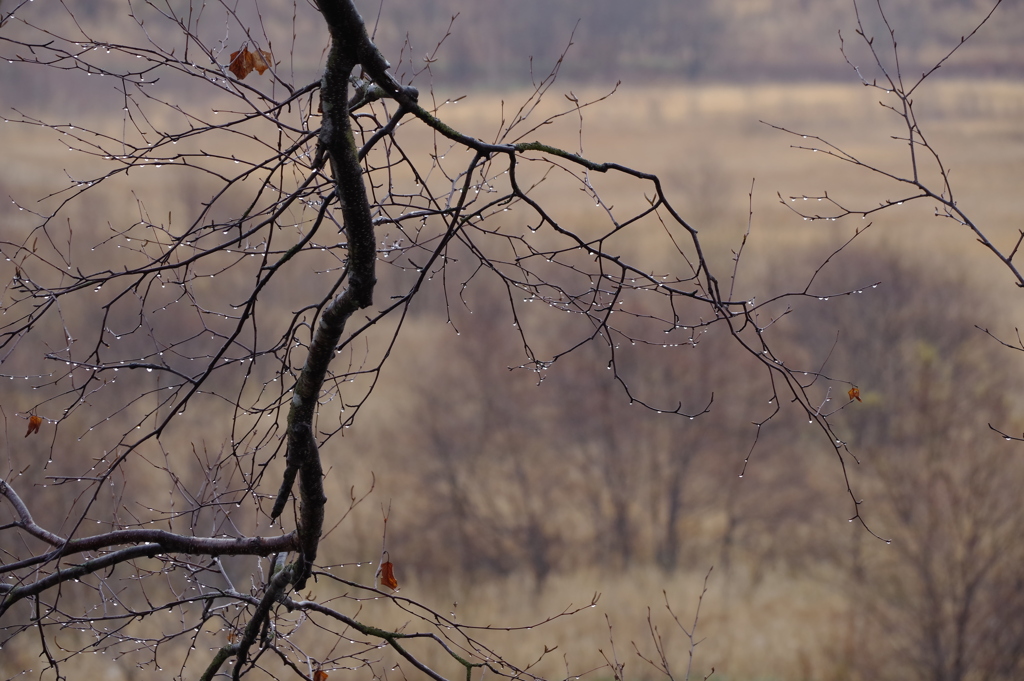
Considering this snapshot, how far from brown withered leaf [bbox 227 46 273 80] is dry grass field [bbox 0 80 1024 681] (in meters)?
9.51

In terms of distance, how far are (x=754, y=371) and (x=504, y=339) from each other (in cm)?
411

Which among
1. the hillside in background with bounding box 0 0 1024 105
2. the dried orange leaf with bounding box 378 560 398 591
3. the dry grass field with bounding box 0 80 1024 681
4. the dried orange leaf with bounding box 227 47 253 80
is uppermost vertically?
the hillside in background with bounding box 0 0 1024 105

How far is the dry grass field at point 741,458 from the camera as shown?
12.0 metres

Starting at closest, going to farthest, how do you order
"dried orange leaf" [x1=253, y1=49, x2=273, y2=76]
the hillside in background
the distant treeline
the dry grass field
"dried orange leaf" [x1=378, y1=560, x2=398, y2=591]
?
"dried orange leaf" [x1=253, y1=49, x2=273, y2=76], "dried orange leaf" [x1=378, y1=560, x2=398, y2=591], the dry grass field, the hillside in background, the distant treeline

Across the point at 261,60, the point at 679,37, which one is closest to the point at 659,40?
the point at 679,37

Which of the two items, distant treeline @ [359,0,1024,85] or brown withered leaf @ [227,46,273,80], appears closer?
brown withered leaf @ [227,46,273,80]

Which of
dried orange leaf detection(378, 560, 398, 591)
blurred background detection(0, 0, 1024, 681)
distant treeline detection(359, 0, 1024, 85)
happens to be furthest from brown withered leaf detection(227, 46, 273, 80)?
distant treeline detection(359, 0, 1024, 85)

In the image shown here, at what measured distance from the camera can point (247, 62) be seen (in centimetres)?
202

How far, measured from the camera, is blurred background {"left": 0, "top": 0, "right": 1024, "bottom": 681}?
35.7ft

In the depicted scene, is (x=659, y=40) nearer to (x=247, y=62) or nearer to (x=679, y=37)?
(x=679, y=37)

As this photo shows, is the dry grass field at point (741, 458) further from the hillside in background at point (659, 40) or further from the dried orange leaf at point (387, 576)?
the dried orange leaf at point (387, 576)

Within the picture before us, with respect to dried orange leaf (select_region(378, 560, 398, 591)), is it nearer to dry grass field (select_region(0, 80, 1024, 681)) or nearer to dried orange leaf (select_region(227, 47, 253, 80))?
dried orange leaf (select_region(227, 47, 253, 80))

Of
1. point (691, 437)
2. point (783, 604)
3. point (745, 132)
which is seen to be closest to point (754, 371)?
point (691, 437)

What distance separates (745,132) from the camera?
18.3 metres
